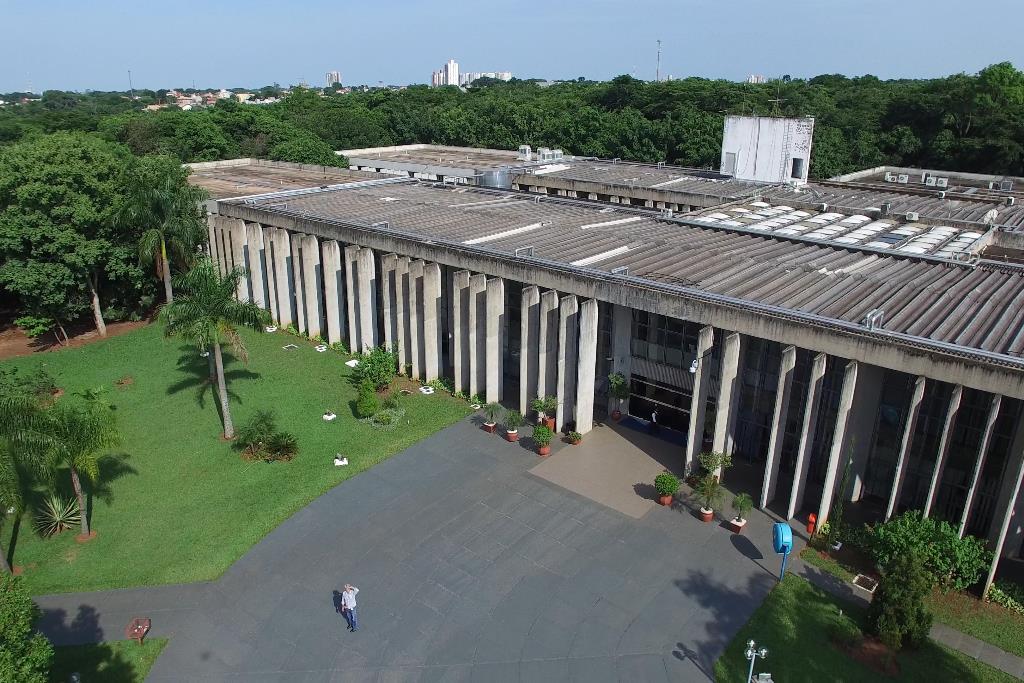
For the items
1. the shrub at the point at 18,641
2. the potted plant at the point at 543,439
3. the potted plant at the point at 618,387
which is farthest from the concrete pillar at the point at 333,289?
the shrub at the point at 18,641

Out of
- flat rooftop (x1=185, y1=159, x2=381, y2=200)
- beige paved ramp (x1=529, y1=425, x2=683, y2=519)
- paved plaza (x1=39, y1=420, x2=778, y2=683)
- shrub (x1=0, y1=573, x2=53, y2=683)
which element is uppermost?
flat rooftop (x1=185, y1=159, x2=381, y2=200)

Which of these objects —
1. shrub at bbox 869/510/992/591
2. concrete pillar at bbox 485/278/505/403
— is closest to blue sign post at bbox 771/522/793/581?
shrub at bbox 869/510/992/591

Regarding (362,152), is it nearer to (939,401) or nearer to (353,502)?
(353,502)

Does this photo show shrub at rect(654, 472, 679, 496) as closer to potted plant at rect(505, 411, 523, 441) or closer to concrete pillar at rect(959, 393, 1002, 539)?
potted plant at rect(505, 411, 523, 441)

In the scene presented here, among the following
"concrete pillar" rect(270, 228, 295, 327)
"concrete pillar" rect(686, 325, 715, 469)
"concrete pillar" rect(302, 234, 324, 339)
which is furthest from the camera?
"concrete pillar" rect(270, 228, 295, 327)

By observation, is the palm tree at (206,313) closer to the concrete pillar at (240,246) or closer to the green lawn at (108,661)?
the green lawn at (108,661)
